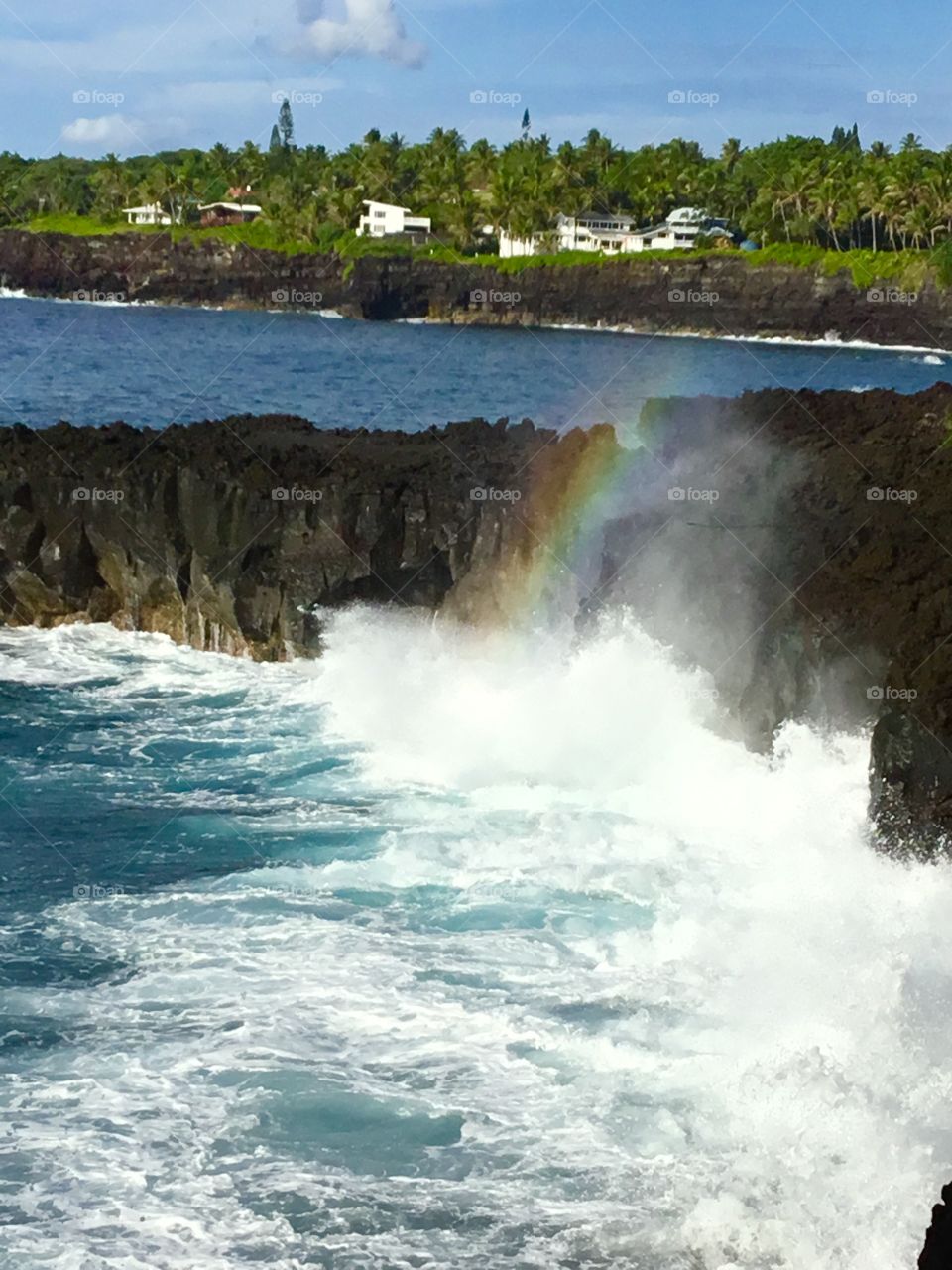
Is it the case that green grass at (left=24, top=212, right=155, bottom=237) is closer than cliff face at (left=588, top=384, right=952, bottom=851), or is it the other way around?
cliff face at (left=588, top=384, right=952, bottom=851)

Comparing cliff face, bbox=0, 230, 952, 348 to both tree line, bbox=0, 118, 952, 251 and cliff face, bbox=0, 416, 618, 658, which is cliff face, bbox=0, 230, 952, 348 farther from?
cliff face, bbox=0, 416, 618, 658

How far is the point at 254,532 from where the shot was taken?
1227 inches

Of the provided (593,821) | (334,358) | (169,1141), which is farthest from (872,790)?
(334,358)

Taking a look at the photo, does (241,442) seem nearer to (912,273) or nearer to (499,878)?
(499,878)

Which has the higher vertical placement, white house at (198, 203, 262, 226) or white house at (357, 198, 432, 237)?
white house at (198, 203, 262, 226)

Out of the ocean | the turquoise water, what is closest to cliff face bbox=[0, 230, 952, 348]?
the ocean

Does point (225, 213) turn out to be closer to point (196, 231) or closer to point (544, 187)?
point (196, 231)

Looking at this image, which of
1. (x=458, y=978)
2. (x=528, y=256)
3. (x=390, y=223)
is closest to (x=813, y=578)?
(x=458, y=978)

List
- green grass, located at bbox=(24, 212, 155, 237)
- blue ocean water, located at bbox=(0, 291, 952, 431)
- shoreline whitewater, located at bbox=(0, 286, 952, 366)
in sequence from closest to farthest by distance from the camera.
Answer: blue ocean water, located at bbox=(0, 291, 952, 431) < shoreline whitewater, located at bbox=(0, 286, 952, 366) < green grass, located at bbox=(24, 212, 155, 237)

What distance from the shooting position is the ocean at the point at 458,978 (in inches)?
528

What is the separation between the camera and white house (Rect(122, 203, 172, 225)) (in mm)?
168875

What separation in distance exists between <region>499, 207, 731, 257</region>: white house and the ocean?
11853cm

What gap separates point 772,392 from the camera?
37375 mm

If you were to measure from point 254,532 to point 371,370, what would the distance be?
5970 cm
